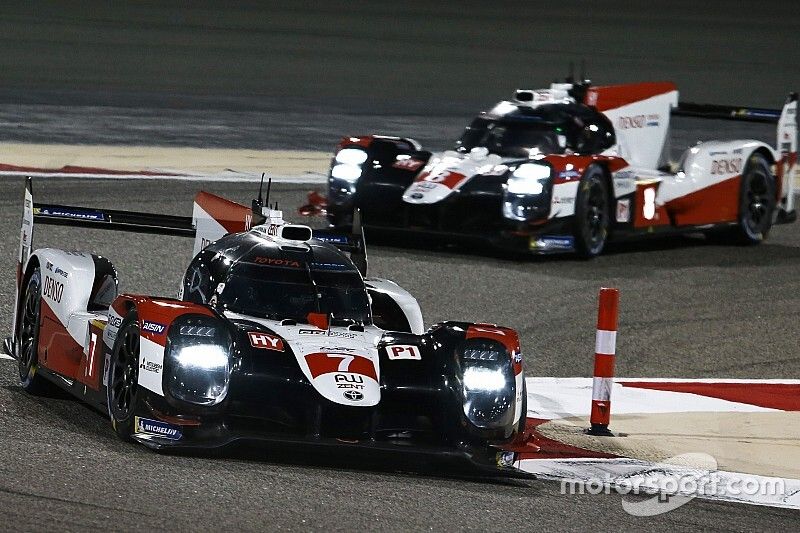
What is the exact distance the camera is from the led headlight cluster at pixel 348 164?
51.2 feet

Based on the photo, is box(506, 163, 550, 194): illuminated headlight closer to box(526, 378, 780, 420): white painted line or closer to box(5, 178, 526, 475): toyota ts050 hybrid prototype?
box(526, 378, 780, 420): white painted line

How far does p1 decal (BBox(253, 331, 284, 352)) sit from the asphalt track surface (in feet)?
1.63

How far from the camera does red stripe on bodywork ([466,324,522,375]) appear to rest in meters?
8.59

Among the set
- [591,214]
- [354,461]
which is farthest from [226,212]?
[591,214]

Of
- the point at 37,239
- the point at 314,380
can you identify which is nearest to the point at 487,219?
the point at 37,239

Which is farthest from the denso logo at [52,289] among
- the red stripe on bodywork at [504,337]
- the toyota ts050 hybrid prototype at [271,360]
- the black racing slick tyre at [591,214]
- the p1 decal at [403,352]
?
the black racing slick tyre at [591,214]

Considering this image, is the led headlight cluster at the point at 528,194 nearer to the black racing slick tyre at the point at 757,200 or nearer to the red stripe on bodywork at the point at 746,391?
the black racing slick tyre at the point at 757,200

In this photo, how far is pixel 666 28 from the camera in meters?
39.6

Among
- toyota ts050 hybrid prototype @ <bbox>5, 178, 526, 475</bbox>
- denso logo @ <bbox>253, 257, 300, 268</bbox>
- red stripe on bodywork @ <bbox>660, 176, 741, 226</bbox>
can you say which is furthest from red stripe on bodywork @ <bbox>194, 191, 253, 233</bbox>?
red stripe on bodywork @ <bbox>660, 176, 741, 226</bbox>

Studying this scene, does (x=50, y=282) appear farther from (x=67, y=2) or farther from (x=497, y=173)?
(x=67, y=2)

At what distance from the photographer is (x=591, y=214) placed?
15.6 m

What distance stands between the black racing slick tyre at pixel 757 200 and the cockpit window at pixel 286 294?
888cm

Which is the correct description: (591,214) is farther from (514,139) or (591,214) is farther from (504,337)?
(504,337)

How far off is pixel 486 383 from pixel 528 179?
670 centimetres
